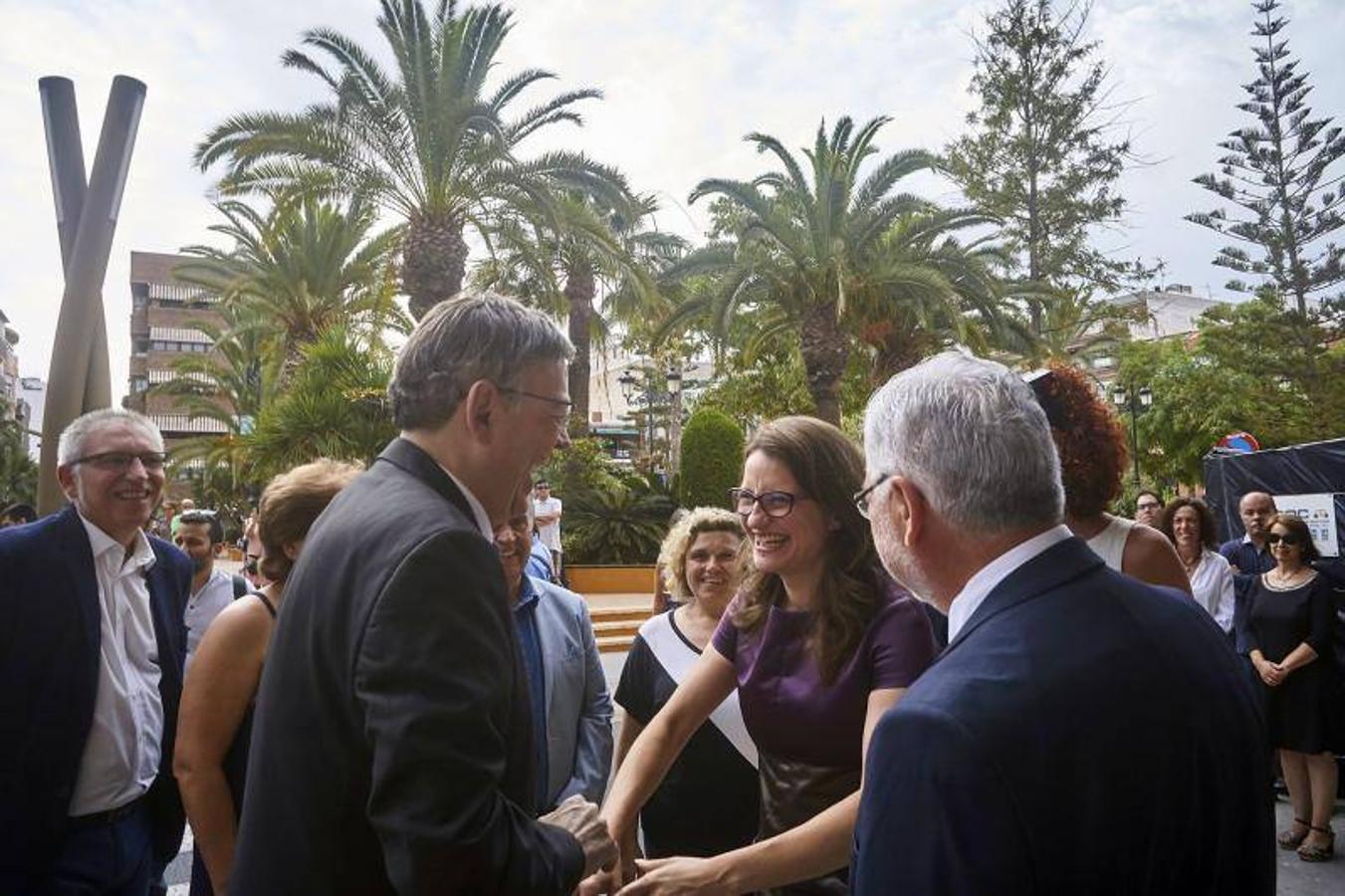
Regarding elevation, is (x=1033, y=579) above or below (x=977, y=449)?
below

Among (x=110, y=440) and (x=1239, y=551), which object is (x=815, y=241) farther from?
(x=110, y=440)

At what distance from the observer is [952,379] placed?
4.91 feet

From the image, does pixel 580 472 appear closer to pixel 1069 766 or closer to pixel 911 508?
pixel 911 508

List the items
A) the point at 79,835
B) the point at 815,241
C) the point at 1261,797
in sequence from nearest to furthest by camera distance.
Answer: the point at 1261,797, the point at 79,835, the point at 815,241

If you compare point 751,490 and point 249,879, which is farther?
point 751,490

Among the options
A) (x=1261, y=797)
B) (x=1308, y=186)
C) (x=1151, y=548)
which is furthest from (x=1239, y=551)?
(x=1308, y=186)

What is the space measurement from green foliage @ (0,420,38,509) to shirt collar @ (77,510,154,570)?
43.5 meters

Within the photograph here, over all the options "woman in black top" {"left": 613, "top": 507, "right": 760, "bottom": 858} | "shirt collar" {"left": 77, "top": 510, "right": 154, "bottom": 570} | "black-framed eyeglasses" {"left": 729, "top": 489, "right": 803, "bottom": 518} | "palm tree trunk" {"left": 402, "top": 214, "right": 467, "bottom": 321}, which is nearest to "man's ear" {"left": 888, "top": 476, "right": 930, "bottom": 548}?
"black-framed eyeglasses" {"left": 729, "top": 489, "right": 803, "bottom": 518}

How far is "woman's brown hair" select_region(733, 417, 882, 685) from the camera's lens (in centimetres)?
229

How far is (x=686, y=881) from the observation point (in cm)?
202

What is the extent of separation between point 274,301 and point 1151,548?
25.5 m

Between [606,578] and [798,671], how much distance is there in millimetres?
17709

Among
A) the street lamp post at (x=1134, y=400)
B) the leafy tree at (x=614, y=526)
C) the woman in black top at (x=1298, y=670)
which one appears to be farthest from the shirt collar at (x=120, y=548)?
the street lamp post at (x=1134, y=400)

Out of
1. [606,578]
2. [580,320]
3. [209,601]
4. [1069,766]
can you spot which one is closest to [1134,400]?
[580,320]
